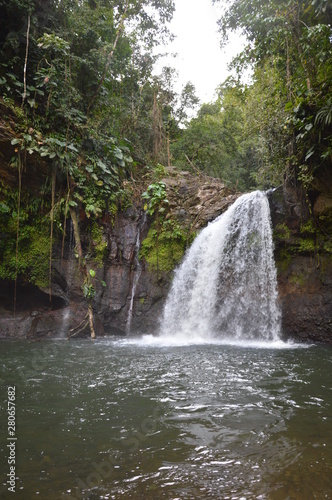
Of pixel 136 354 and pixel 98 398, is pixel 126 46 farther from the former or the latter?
pixel 98 398

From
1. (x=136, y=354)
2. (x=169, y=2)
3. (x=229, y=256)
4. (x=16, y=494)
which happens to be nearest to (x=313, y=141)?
(x=229, y=256)

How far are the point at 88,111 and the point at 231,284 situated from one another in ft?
22.1

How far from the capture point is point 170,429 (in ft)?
9.78

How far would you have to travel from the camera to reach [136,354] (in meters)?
6.33

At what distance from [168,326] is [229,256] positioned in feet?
8.23

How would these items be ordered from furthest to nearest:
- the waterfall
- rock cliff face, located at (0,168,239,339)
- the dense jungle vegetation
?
the waterfall < rock cliff face, located at (0,168,239,339) < the dense jungle vegetation

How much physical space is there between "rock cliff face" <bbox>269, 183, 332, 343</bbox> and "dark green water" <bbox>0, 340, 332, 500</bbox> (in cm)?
282

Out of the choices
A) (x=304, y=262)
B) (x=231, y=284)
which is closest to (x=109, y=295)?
(x=231, y=284)

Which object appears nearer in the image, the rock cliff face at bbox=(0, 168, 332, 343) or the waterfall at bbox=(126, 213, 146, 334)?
the rock cliff face at bbox=(0, 168, 332, 343)

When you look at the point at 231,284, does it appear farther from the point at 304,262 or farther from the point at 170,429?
the point at 170,429

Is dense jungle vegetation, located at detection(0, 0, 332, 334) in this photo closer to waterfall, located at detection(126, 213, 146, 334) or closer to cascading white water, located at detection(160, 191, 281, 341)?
waterfall, located at detection(126, 213, 146, 334)

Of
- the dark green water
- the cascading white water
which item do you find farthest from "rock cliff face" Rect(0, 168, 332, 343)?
the dark green water

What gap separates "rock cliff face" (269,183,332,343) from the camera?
8.25 meters

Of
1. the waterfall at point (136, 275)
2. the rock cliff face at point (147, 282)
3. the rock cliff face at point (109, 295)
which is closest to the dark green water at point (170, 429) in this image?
the rock cliff face at point (147, 282)
